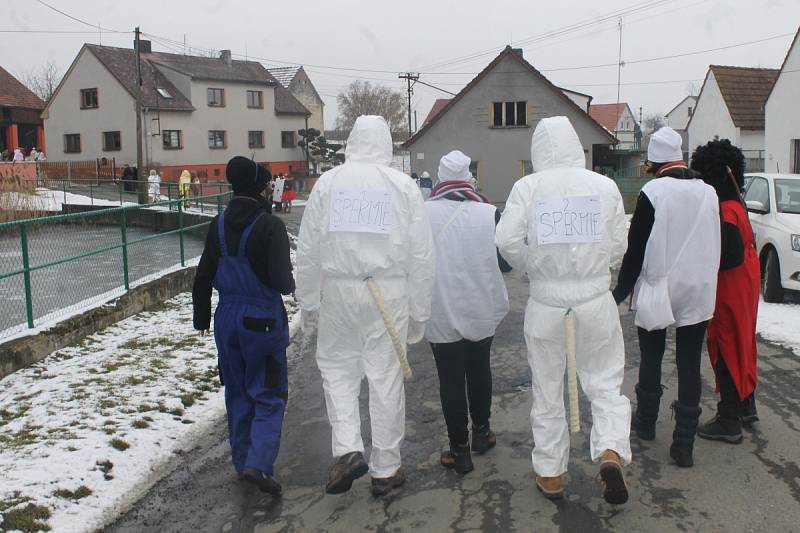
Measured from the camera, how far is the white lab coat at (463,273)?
14.6ft

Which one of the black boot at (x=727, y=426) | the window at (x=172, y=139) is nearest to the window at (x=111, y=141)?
the window at (x=172, y=139)

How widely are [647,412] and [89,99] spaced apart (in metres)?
48.4

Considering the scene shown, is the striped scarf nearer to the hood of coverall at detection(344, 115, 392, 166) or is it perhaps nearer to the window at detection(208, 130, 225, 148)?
the hood of coverall at detection(344, 115, 392, 166)

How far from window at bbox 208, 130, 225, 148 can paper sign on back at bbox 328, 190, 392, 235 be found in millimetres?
47184

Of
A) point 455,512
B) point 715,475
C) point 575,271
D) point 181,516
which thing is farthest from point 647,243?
point 181,516

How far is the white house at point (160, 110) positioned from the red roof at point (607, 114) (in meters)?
42.0

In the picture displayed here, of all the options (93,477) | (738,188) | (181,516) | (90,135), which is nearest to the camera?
(181,516)

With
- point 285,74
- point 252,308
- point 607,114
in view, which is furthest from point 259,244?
point 607,114

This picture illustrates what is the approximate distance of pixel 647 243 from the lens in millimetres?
4469

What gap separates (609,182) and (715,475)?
5.87 feet

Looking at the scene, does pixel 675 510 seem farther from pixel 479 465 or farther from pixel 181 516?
pixel 181 516

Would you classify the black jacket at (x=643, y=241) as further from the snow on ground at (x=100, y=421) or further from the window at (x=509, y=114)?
the window at (x=509, y=114)

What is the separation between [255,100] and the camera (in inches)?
2094

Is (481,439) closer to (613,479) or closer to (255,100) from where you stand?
(613,479)
